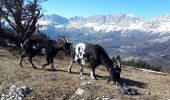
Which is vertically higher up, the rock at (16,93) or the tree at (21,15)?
the tree at (21,15)

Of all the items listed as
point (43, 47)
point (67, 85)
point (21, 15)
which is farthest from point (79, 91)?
point (21, 15)

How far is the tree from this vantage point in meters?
42.1

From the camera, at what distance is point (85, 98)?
21156mm

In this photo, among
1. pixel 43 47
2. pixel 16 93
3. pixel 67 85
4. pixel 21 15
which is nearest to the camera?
pixel 16 93

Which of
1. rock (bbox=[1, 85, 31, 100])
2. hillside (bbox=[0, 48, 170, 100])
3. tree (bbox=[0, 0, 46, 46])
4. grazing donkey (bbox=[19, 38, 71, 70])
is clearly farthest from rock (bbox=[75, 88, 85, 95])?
tree (bbox=[0, 0, 46, 46])

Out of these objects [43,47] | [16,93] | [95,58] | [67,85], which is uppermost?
[43,47]

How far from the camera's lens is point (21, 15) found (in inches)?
1682

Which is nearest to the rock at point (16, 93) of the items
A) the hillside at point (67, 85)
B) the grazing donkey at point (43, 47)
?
the hillside at point (67, 85)

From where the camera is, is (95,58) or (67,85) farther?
(95,58)

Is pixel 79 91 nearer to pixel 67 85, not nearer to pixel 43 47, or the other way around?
pixel 67 85

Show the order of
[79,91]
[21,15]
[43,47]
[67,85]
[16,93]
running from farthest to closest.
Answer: [21,15] → [43,47] → [67,85] → [79,91] → [16,93]

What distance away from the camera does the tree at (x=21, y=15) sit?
138 ft

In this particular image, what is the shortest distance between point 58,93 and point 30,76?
332 cm

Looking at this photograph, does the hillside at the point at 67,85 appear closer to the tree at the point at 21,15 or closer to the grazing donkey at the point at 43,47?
the grazing donkey at the point at 43,47
